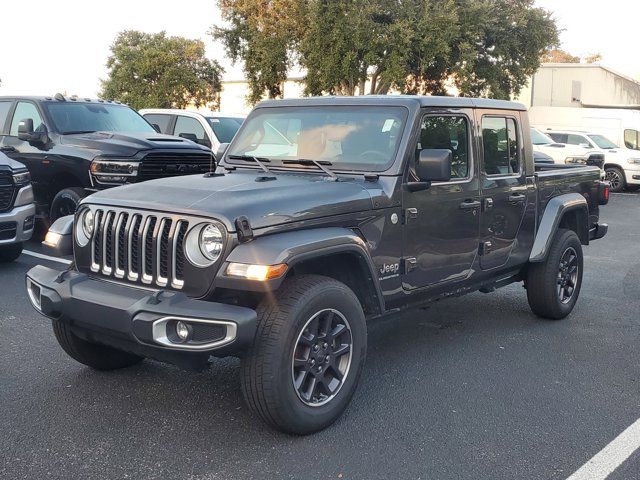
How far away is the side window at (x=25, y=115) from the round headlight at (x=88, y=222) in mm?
6052

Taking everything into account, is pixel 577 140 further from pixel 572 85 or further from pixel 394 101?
pixel 572 85

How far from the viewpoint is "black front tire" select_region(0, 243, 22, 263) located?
27.9 ft

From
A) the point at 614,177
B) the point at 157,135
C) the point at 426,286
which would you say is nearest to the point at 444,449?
the point at 426,286

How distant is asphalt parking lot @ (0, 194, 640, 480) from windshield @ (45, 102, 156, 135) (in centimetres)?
409

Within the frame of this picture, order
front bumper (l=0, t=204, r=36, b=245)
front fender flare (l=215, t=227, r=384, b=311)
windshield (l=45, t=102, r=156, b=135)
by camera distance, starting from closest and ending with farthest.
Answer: front fender flare (l=215, t=227, r=384, b=311)
front bumper (l=0, t=204, r=36, b=245)
windshield (l=45, t=102, r=156, b=135)

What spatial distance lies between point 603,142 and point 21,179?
1883cm

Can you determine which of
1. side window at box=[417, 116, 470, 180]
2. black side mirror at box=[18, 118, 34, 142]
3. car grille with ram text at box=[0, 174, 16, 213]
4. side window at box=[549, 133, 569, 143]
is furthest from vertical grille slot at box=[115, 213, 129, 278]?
side window at box=[549, 133, 569, 143]

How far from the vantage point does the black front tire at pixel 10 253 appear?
8508 mm

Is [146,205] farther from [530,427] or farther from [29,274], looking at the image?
[530,427]

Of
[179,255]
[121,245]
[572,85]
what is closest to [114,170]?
[121,245]

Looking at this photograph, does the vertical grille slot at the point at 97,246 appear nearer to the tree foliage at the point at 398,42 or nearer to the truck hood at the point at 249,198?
the truck hood at the point at 249,198

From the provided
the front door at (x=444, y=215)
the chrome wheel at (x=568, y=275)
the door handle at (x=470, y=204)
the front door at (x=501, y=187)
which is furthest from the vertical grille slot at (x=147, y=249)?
the chrome wheel at (x=568, y=275)

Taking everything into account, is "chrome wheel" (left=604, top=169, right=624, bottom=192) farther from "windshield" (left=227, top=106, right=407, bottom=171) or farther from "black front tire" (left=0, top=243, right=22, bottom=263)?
"windshield" (left=227, top=106, right=407, bottom=171)

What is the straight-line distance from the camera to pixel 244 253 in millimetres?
3727
